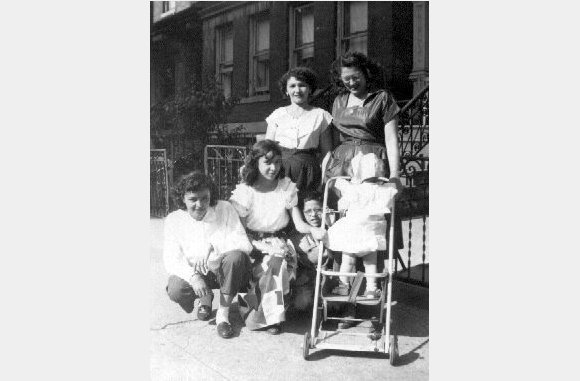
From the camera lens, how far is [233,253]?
2832mm

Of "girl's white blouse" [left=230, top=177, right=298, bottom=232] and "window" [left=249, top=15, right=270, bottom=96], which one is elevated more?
"window" [left=249, top=15, right=270, bottom=96]

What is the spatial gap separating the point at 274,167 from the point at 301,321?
936 millimetres

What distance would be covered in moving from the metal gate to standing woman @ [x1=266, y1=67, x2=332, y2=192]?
2.40 feet

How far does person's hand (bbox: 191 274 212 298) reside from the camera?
287cm

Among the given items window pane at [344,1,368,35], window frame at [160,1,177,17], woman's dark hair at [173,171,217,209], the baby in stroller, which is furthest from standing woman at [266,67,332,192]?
window pane at [344,1,368,35]

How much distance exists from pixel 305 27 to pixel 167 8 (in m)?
1.87

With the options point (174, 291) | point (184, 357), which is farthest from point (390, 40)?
point (184, 357)

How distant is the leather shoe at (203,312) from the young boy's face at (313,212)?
78 cm

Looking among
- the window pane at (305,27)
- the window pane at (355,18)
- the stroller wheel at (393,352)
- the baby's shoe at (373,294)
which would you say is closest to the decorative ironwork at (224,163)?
the window pane at (305,27)

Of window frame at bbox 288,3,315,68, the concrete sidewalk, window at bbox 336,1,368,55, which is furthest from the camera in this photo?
window at bbox 336,1,368,55

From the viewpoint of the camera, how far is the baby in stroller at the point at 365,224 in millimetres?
2717

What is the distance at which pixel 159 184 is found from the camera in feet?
10.9

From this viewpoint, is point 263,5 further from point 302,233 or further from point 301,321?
point 301,321

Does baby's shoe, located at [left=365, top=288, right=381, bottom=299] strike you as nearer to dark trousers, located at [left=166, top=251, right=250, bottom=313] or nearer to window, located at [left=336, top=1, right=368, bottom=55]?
dark trousers, located at [left=166, top=251, right=250, bottom=313]
